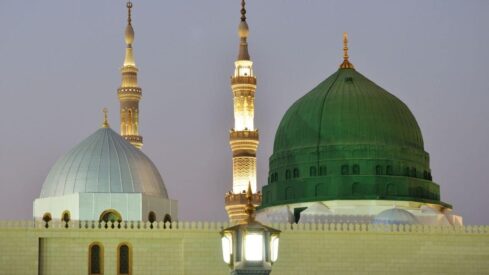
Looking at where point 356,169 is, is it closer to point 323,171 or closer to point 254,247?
point 323,171

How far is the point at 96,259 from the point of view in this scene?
37.2 metres

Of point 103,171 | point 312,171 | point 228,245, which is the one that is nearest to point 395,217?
point 312,171

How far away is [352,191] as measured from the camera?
44156 mm

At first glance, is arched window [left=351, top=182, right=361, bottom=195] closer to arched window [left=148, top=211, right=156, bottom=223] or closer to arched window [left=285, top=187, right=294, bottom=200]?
arched window [left=285, top=187, right=294, bottom=200]

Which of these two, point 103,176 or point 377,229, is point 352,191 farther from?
point 103,176

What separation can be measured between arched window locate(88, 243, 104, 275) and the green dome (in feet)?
31.7

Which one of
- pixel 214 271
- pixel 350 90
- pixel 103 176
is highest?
pixel 350 90

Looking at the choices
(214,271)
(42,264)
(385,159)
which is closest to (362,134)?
(385,159)

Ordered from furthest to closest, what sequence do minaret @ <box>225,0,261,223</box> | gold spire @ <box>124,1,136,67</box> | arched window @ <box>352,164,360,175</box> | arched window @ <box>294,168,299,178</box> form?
gold spire @ <box>124,1,136,67</box>, minaret @ <box>225,0,261,223</box>, arched window @ <box>294,168,299,178</box>, arched window @ <box>352,164,360,175</box>

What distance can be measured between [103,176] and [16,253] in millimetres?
3598

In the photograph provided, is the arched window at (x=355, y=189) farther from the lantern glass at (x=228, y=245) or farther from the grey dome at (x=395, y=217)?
the lantern glass at (x=228, y=245)

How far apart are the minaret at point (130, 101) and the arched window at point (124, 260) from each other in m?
16.1

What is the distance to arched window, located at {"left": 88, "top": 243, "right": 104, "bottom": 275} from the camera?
Answer: 122ft

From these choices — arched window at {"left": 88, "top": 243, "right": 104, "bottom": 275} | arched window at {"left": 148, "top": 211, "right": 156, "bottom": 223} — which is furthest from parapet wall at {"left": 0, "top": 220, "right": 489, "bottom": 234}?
arched window at {"left": 148, "top": 211, "right": 156, "bottom": 223}
